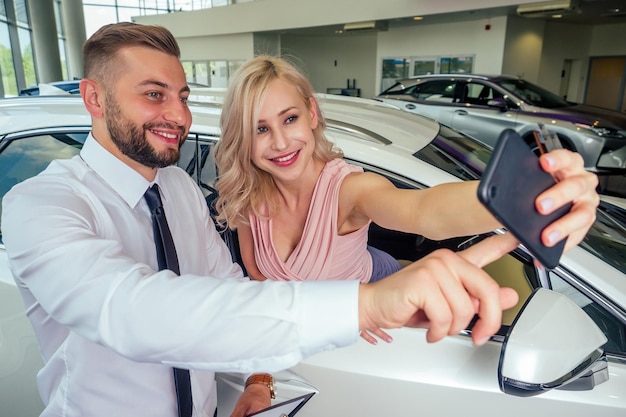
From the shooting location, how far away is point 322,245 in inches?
59.5

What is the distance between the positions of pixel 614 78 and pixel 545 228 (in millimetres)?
16082

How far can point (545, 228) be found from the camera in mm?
503

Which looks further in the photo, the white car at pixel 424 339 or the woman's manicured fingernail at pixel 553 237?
the white car at pixel 424 339

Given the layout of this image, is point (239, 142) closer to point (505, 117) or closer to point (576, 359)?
point (576, 359)

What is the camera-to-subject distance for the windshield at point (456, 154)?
1619mm

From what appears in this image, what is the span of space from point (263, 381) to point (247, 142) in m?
0.75

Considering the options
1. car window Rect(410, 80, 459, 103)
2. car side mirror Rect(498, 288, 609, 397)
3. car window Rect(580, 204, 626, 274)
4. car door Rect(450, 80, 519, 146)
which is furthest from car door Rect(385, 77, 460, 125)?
car side mirror Rect(498, 288, 609, 397)

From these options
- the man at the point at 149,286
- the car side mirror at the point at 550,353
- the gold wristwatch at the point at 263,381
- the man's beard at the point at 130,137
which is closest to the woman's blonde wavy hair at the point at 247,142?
the man at the point at 149,286

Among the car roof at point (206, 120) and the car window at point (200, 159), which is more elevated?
the car roof at point (206, 120)

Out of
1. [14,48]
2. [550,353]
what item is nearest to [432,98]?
[550,353]

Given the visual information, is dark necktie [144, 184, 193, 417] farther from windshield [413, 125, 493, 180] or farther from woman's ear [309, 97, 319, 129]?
windshield [413, 125, 493, 180]

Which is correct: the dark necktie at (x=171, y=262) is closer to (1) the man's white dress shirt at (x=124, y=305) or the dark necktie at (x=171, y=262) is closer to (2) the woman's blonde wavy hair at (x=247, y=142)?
(1) the man's white dress shirt at (x=124, y=305)

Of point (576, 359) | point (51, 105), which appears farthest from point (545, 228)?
point (51, 105)

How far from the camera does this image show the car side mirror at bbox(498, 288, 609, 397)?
102cm
